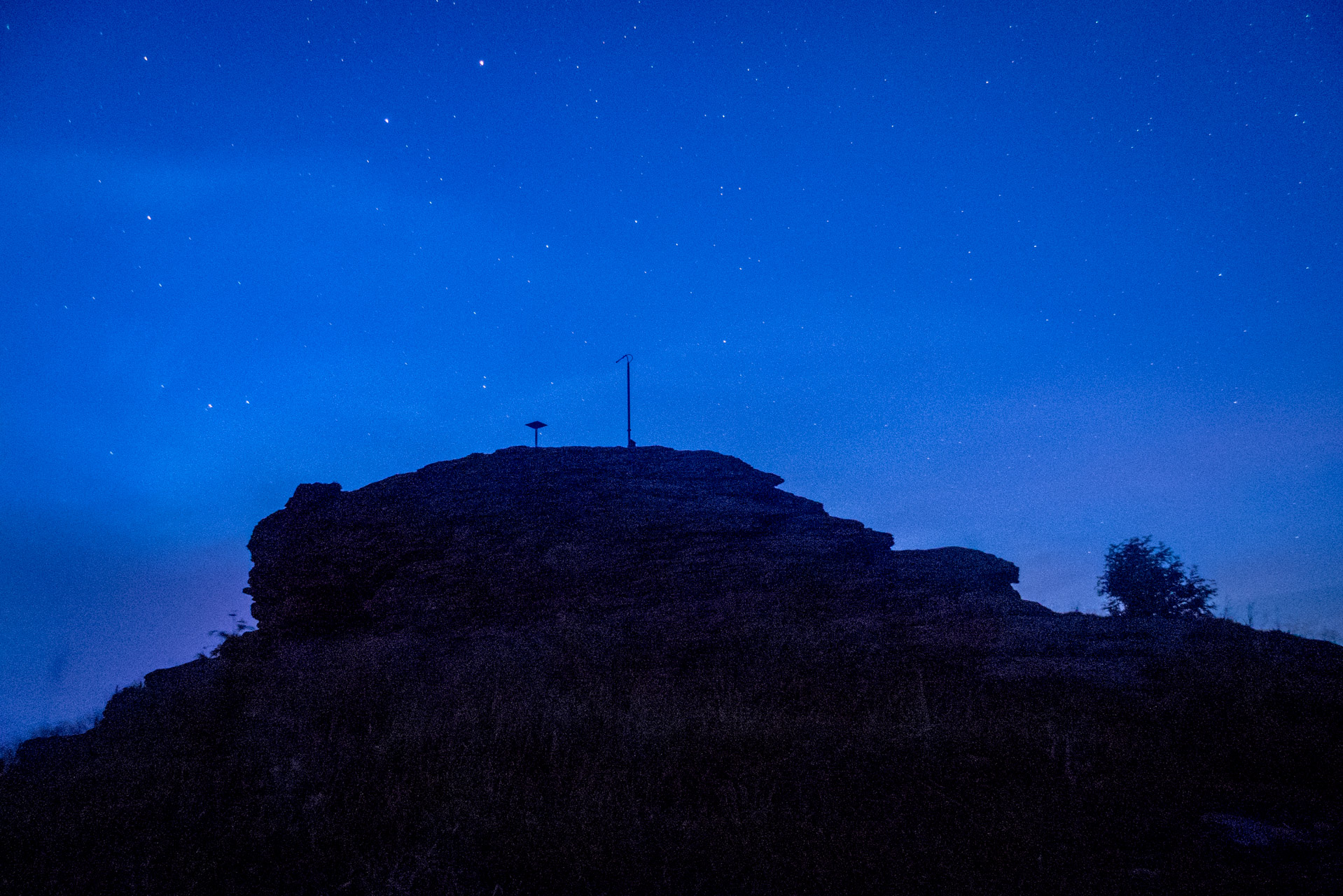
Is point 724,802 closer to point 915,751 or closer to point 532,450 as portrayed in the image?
point 915,751

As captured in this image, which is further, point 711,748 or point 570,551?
point 570,551

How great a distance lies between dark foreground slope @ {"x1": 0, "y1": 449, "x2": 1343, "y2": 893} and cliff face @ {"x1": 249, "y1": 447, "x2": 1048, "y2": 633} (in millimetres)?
152

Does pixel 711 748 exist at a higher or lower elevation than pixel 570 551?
lower

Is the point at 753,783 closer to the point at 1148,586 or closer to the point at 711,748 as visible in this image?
the point at 711,748

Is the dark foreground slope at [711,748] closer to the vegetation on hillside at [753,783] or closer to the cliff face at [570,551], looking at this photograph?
the vegetation on hillside at [753,783]

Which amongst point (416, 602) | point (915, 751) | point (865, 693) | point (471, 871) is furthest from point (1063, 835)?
point (416, 602)

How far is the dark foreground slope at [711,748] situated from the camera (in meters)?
5.39

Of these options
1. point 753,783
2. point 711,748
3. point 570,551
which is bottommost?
point 753,783

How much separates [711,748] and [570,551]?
532 inches

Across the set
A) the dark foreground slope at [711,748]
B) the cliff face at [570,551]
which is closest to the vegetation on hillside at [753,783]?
the dark foreground slope at [711,748]

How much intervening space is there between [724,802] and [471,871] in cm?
243

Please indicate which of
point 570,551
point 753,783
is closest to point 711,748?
point 753,783

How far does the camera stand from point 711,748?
820 cm

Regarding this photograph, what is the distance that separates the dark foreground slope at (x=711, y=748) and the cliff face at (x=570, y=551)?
15 cm
